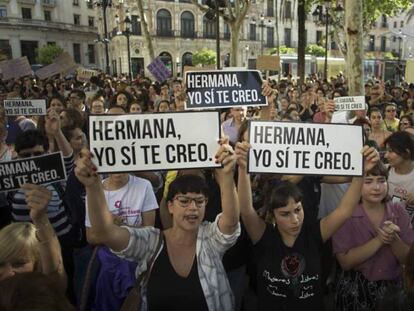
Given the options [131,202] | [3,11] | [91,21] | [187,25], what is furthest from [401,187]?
[91,21]

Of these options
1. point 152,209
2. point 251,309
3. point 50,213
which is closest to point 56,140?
point 50,213

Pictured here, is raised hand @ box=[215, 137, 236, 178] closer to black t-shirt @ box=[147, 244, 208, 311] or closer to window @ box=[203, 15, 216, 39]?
black t-shirt @ box=[147, 244, 208, 311]

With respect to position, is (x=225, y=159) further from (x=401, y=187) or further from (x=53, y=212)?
(x=401, y=187)

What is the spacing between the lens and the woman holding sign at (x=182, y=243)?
222 cm

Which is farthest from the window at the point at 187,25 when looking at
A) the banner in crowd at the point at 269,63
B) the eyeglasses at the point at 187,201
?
the eyeglasses at the point at 187,201

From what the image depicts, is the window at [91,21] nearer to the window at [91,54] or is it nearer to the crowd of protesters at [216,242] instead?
the window at [91,54]

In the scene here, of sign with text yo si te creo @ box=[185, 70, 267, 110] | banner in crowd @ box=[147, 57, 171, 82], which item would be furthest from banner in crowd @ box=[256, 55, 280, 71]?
sign with text yo si te creo @ box=[185, 70, 267, 110]

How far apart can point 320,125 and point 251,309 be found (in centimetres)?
197

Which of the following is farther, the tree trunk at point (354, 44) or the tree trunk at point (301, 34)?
the tree trunk at point (301, 34)

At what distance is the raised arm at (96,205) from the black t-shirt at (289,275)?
2.93 ft

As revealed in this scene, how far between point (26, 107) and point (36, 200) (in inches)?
138

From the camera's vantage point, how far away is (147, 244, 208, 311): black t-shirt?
7.29 ft

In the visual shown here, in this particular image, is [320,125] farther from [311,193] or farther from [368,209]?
[311,193]

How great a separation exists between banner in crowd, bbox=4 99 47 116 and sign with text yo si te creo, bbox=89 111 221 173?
325 cm
